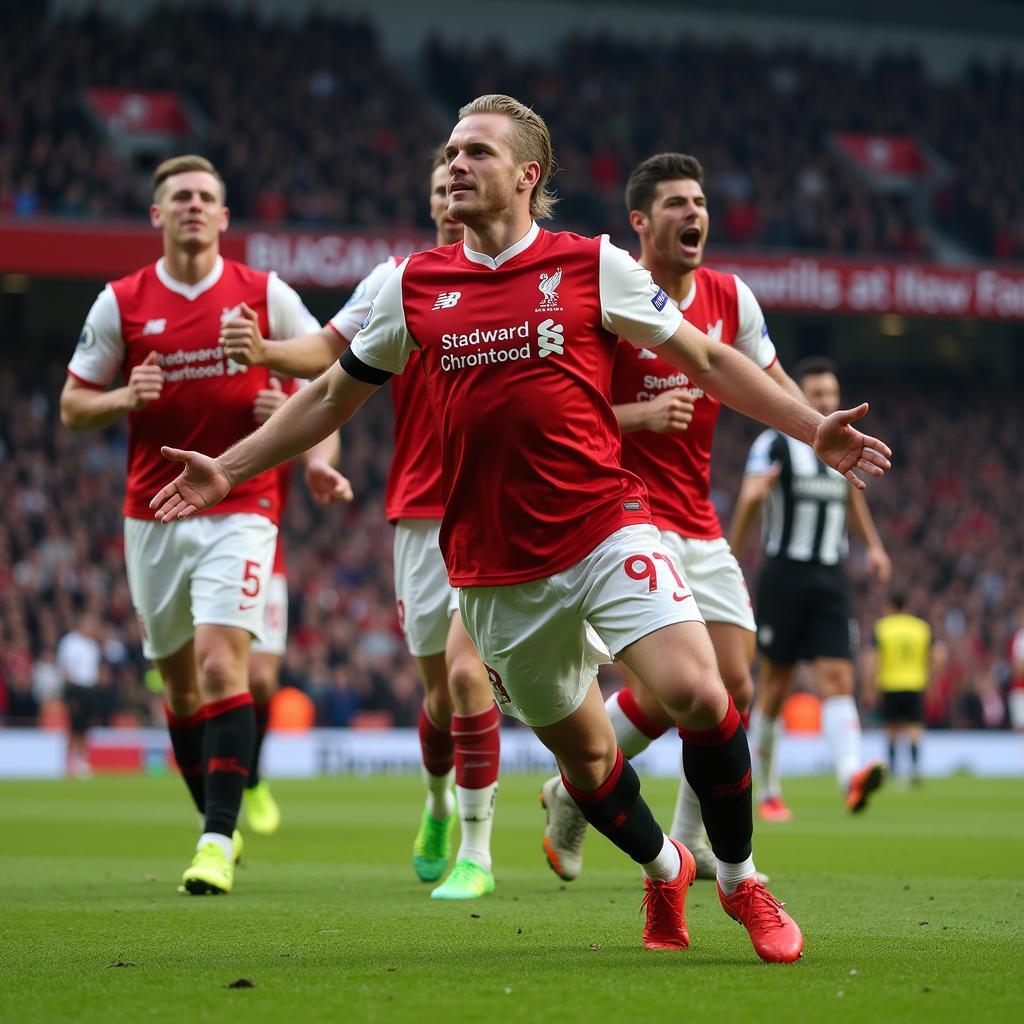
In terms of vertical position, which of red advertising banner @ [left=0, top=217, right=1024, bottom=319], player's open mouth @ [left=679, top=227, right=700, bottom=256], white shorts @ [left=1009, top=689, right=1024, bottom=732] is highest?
red advertising banner @ [left=0, top=217, right=1024, bottom=319]

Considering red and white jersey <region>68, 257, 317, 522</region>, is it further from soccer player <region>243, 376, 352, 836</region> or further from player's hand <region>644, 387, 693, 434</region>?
player's hand <region>644, 387, 693, 434</region>

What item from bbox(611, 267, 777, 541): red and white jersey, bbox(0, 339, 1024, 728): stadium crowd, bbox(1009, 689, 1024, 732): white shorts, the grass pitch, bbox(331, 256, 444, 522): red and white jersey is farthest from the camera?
bbox(0, 339, 1024, 728): stadium crowd

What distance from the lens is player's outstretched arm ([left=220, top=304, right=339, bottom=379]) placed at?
21.1 ft

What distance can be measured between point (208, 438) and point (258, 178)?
74.7 ft

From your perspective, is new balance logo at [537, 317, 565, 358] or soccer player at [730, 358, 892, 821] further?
soccer player at [730, 358, 892, 821]

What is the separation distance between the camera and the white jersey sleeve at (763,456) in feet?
37.3

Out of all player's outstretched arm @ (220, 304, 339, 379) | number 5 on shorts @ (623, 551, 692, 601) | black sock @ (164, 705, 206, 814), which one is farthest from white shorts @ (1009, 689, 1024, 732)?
number 5 on shorts @ (623, 551, 692, 601)

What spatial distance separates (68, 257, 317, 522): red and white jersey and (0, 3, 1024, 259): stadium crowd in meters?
20.8

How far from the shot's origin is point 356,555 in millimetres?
27188

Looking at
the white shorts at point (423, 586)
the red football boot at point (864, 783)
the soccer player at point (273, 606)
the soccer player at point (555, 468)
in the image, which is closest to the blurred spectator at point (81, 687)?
the soccer player at point (273, 606)

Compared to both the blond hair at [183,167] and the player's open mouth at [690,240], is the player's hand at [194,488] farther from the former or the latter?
the blond hair at [183,167]

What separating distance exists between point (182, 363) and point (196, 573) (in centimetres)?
87

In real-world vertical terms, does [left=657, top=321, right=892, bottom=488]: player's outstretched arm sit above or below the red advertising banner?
below

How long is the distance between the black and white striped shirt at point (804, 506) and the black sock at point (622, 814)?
6.69 m
